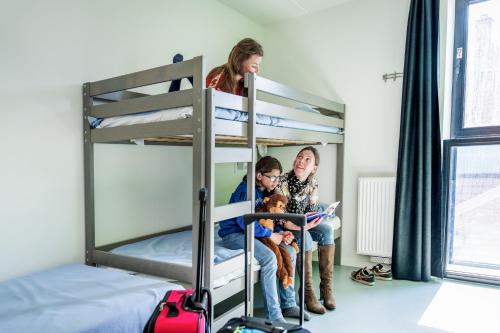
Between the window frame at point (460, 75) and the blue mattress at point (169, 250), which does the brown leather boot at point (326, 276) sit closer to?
the blue mattress at point (169, 250)

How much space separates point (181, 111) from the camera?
5.39 ft

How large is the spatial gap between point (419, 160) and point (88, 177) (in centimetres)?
241

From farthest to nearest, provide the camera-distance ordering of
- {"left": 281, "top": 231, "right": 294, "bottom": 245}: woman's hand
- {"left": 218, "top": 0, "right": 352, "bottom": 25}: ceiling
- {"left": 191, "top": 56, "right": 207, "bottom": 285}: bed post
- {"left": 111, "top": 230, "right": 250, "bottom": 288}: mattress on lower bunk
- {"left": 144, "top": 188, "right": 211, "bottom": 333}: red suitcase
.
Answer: {"left": 218, "top": 0, "right": 352, "bottom": 25}: ceiling, {"left": 281, "top": 231, "right": 294, "bottom": 245}: woman's hand, {"left": 111, "top": 230, "right": 250, "bottom": 288}: mattress on lower bunk, {"left": 191, "top": 56, "right": 207, "bottom": 285}: bed post, {"left": 144, "top": 188, "right": 211, "bottom": 333}: red suitcase

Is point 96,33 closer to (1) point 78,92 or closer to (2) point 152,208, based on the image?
(1) point 78,92

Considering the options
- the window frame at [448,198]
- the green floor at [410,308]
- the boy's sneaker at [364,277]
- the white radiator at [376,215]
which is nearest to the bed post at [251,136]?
the green floor at [410,308]

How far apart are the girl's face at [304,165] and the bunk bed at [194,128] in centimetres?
18

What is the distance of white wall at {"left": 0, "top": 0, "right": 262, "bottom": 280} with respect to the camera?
176 centimetres

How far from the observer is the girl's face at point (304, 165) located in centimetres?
241

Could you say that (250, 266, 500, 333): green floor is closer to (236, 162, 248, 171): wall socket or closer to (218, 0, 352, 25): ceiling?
(236, 162, 248, 171): wall socket

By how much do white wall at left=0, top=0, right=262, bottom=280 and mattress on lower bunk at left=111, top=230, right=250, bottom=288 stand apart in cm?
37

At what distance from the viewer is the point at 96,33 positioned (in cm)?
212

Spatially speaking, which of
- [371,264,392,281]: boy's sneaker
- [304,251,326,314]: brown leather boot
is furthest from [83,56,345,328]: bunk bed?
[371,264,392,281]: boy's sneaker

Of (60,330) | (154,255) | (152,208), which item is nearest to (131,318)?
(60,330)

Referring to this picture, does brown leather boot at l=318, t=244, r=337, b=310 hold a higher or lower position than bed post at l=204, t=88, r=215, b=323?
lower
